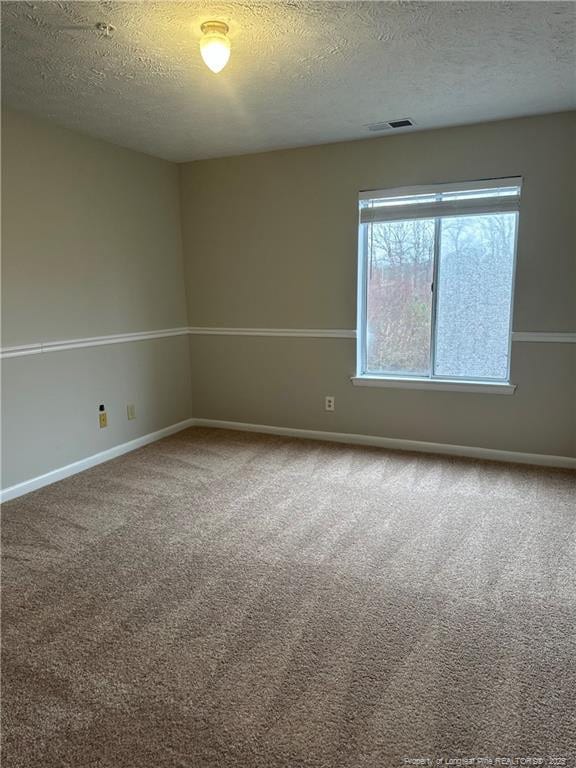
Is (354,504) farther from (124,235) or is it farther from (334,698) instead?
(124,235)

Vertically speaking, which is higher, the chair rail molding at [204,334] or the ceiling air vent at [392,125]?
the ceiling air vent at [392,125]

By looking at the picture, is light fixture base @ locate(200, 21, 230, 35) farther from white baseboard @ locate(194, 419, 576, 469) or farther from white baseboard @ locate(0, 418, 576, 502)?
white baseboard @ locate(194, 419, 576, 469)

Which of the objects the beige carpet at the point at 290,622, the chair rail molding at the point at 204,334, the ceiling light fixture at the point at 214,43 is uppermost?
the ceiling light fixture at the point at 214,43

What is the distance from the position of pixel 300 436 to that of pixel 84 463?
5.66ft

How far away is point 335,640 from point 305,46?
2.44 meters

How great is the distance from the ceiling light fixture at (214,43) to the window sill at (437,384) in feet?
8.26

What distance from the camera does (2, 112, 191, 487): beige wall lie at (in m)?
3.07

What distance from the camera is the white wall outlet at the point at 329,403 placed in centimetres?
416

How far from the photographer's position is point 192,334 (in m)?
4.64

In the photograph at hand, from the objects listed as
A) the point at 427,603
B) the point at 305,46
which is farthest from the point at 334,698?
the point at 305,46

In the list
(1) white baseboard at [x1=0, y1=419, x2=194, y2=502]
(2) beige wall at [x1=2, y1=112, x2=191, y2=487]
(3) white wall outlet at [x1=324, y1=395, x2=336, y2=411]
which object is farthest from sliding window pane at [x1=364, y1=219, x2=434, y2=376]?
(1) white baseboard at [x1=0, y1=419, x2=194, y2=502]

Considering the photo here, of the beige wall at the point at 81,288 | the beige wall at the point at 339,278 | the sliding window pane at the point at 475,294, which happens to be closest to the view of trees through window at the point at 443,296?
the sliding window pane at the point at 475,294

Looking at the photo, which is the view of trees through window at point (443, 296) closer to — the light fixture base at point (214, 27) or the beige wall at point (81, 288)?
the beige wall at point (81, 288)

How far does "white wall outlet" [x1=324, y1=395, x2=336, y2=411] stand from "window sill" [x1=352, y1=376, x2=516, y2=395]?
23 cm
